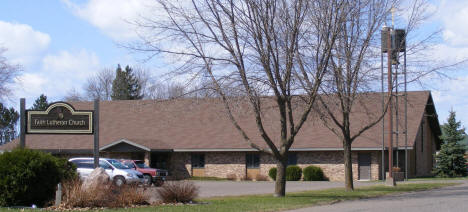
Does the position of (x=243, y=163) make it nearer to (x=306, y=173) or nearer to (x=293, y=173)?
(x=293, y=173)

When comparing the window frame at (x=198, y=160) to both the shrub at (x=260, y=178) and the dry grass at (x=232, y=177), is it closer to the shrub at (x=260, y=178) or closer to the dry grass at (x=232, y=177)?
the dry grass at (x=232, y=177)

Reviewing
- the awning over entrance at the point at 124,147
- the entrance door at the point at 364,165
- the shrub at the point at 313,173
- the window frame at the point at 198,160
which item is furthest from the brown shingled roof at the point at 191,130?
the shrub at the point at 313,173

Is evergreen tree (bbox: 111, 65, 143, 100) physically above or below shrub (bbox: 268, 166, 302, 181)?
above

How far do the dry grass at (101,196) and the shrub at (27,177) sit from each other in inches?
24.1

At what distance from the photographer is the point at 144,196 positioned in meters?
18.2

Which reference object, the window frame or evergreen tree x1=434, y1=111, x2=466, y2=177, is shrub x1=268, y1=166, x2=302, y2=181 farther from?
evergreen tree x1=434, y1=111, x2=466, y2=177

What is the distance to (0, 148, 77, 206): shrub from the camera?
55.9 ft

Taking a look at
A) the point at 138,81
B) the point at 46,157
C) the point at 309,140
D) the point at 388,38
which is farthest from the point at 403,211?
the point at 138,81

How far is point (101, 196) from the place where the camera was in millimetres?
16938

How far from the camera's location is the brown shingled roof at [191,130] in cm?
4078

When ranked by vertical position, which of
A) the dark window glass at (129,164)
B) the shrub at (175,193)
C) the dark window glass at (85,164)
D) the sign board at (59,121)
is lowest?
the shrub at (175,193)

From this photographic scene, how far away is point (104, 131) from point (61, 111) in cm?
2633

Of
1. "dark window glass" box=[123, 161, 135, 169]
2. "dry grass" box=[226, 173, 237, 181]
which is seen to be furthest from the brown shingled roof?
"dark window glass" box=[123, 161, 135, 169]

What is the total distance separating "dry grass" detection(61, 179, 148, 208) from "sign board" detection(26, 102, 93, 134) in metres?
2.83
